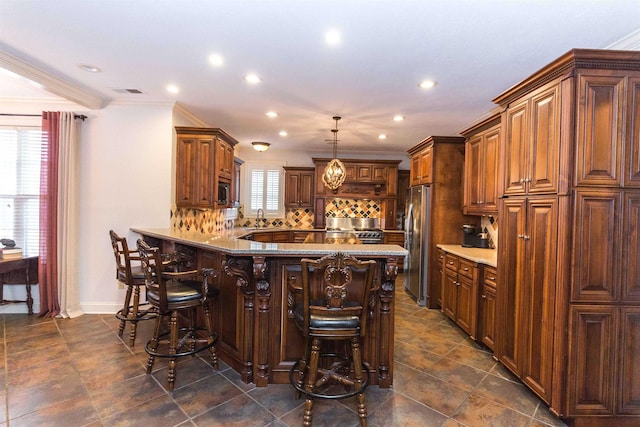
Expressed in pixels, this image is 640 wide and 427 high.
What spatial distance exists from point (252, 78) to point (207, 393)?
2900mm

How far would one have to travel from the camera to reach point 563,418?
2020 mm

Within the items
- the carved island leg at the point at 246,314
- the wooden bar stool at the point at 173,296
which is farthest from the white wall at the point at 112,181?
the carved island leg at the point at 246,314

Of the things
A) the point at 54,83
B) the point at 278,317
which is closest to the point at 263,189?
the point at 54,83

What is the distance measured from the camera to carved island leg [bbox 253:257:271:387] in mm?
2334

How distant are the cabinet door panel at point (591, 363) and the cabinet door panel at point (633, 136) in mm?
888

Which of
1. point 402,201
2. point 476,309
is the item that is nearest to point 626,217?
point 476,309

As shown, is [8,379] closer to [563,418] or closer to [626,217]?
→ [563,418]

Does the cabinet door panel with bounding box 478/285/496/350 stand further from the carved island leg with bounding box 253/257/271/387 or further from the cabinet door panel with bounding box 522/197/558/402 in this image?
the carved island leg with bounding box 253/257/271/387

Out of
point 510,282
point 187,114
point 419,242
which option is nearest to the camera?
point 510,282

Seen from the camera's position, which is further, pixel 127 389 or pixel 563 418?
pixel 127 389

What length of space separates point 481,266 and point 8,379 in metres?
4.38

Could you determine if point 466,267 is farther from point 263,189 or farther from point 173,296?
point 263,189

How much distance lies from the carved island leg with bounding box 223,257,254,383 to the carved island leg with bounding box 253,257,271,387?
0.07m

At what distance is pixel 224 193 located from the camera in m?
4.67
